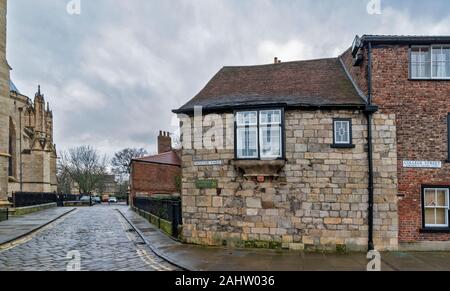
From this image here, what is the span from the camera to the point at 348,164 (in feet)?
38.7

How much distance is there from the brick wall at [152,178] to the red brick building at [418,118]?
103 ft

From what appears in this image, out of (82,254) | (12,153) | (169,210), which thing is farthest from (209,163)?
(12,153)

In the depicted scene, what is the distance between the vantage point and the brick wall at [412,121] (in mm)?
11742

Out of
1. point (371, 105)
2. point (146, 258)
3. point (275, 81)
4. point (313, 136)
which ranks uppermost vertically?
point (275, 81)

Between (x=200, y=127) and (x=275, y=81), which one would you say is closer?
(x=200, y=127)

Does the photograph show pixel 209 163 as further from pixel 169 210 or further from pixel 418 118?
pixel 418 118

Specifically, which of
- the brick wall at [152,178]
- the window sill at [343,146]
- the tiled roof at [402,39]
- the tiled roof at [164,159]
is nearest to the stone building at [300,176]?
the window sill at [343,146]

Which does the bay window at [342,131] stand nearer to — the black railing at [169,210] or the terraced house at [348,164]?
the terraced house at [348,164]

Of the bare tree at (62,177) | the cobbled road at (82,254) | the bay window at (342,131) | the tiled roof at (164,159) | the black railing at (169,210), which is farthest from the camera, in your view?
the bare tree at (62,177)

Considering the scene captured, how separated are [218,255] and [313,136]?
4914mm
